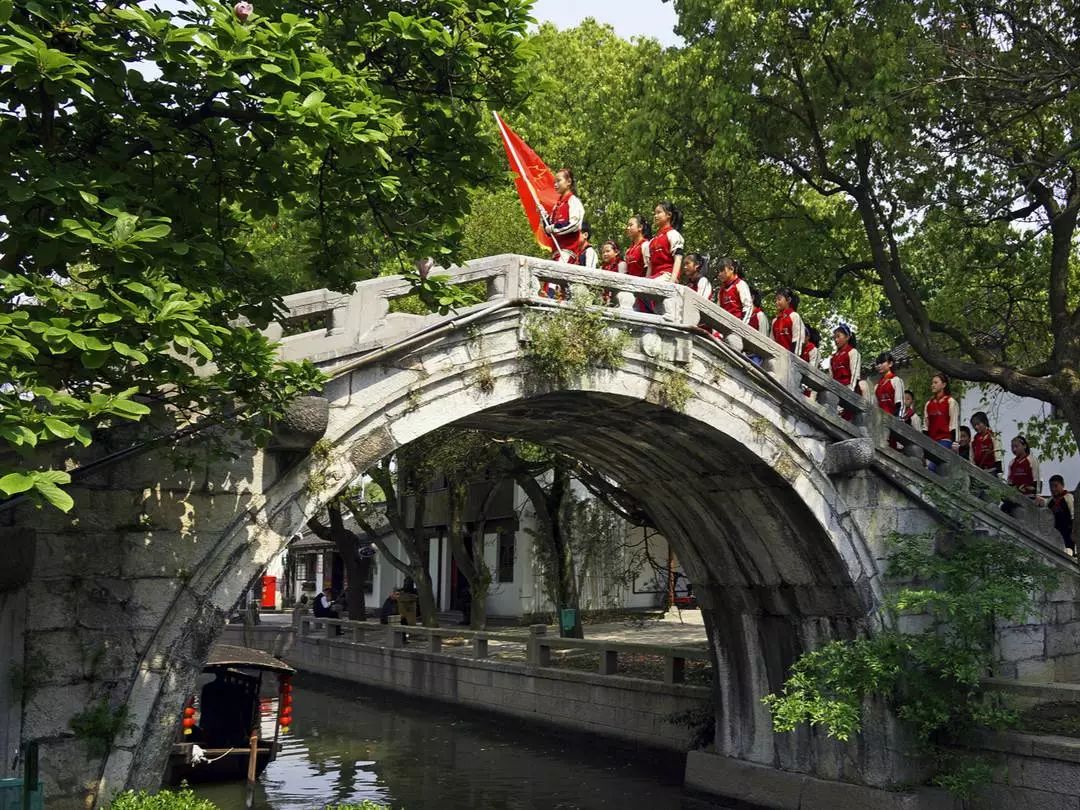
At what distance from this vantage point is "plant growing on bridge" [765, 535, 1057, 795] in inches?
471

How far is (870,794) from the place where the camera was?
12.7 m

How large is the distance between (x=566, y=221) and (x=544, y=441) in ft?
11.6

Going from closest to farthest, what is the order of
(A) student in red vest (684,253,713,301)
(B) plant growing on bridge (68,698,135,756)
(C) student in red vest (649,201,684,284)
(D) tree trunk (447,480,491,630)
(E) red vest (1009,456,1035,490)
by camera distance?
1. (B) plant growing on bridge (68,698,135,756)
2. (C) student in red vest (649,201,684,284)
3. (A) student in red vest (684,253,713,301)
4. (E) red vest (1009,456,1035,490)
5. (D) tree trunk (447,480,491,630)

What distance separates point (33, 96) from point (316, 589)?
4149cm

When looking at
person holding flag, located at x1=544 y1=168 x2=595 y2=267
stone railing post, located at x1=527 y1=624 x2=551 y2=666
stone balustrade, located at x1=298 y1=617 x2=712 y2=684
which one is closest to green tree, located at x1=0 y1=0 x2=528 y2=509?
person holding flag, located at x1=544 y1=168 x2=595 y2=267

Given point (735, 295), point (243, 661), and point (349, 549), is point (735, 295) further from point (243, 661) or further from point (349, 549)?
point (349, 549)

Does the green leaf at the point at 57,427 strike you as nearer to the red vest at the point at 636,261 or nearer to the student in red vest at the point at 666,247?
the student in red vest at the point at 666,247

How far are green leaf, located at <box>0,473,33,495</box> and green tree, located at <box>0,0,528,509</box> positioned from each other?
0.04 ft

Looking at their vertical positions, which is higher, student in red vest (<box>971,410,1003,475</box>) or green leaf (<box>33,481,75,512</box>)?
student in red vest (<box>971,410,1003,475</box>)

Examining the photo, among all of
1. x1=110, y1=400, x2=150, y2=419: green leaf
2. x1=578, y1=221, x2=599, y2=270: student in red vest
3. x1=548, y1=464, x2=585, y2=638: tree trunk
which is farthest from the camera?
x1=548, y1=464, x2=585, y2=638: tree trunk

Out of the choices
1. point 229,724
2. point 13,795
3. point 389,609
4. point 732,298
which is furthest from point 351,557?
point 13,795

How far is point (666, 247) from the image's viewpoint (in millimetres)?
11922

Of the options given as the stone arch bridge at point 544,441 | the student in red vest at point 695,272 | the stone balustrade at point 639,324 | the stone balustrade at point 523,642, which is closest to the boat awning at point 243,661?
the stone balustrade at point 639,324

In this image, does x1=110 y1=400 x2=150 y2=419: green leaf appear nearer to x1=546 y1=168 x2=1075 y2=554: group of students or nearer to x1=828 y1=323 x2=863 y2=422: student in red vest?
x1=546 y1=168 x2=1075 y2=554: group of students
